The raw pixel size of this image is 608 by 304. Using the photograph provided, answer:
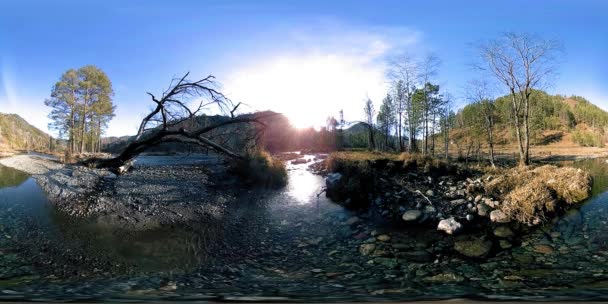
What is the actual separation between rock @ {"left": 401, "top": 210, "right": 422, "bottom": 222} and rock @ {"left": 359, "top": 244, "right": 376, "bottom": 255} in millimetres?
1592

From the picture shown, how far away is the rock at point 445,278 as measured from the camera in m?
3.68

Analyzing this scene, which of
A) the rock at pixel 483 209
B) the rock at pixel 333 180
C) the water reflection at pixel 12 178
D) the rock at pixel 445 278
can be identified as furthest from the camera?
the rock at pixel 333 180

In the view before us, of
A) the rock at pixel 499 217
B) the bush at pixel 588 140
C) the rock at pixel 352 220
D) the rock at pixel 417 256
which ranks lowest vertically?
the rock at pixel 417 256

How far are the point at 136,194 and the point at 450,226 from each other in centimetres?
627

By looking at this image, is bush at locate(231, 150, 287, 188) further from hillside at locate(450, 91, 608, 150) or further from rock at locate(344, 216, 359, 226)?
hillside at locate(450, 91, 608, 150)

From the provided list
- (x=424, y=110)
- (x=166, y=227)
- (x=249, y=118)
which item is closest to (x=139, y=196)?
(x=166, y=227)

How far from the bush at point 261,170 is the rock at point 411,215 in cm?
376

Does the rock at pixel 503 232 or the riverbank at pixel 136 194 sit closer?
the rock at pixel 503 232

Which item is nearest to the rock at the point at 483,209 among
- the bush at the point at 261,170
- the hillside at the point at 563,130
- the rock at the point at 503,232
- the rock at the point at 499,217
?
the rock at the point at 499,217

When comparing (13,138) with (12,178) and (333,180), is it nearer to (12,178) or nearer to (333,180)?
(12,178)

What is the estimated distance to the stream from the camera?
323cm

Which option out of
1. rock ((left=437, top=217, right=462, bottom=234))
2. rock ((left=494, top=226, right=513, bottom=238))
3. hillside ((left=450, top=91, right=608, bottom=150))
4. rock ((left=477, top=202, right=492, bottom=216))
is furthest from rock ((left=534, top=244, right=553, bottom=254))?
hillside ((left=450, top=91, right=608, bottom=150))

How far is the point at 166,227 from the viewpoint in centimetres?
555

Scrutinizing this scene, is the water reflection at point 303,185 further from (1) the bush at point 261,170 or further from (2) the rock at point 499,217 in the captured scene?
(2) the rock at point 499,217
